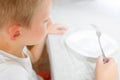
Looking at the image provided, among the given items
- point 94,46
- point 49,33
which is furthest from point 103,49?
point 49,33

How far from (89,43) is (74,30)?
10 cm

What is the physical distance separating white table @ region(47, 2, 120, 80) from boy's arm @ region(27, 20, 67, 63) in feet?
0.08

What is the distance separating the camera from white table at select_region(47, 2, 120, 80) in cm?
82

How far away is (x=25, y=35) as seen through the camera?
79 cm

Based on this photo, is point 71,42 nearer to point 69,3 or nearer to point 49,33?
point 49,33

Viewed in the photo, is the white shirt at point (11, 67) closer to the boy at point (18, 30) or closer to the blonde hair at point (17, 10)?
the boy at point (18, 30)

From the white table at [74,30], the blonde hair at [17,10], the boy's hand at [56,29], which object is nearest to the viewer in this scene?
the blonde hair at [17,10]

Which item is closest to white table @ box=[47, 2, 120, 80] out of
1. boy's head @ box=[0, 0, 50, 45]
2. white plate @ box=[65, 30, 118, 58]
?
white plate @ box=[65, 30, 118, 58]

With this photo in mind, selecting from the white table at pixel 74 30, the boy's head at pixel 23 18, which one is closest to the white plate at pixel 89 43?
the white table at pixel 74 30

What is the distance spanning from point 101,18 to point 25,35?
15.5 inches

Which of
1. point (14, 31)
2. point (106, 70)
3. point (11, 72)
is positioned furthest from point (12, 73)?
point (106, 70)

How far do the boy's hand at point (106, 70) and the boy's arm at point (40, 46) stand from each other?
229mm

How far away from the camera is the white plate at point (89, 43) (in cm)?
88

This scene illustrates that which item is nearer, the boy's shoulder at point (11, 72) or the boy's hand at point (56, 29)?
the boy's shoulder at point (11, 72)
